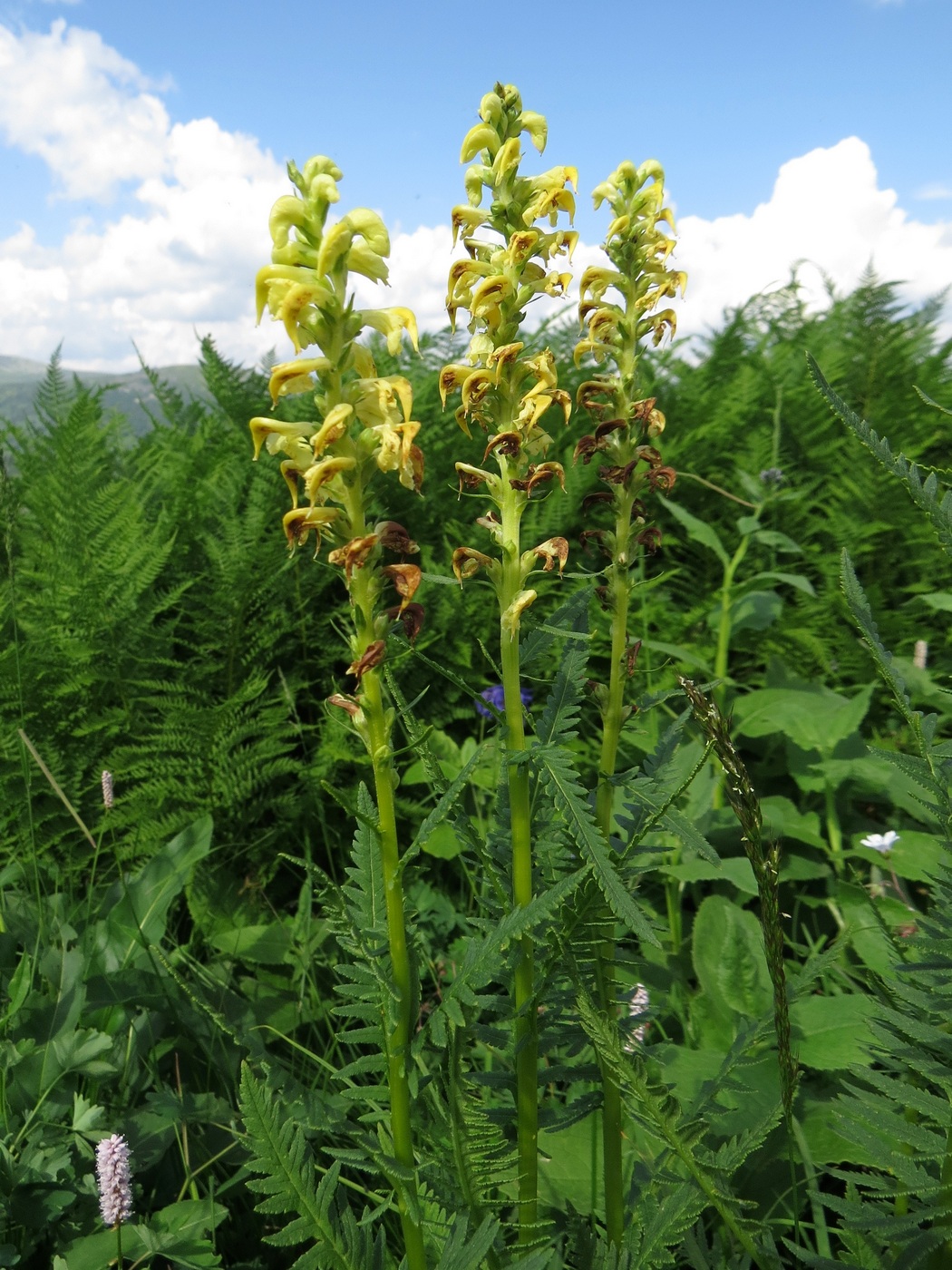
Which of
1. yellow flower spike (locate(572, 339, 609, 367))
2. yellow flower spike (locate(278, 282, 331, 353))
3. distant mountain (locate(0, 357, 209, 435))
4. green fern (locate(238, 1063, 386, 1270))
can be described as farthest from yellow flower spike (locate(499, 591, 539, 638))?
distant mountain (locate(0, 357, 209, 435))

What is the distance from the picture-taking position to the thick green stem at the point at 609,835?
132cm

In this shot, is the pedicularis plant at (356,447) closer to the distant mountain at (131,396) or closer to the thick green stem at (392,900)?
the thick green stem at (392,900)

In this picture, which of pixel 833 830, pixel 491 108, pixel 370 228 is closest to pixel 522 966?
pixel 370 228

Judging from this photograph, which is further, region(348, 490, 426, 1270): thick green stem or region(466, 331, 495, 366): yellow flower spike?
region(466, 331, 495, 366): yellow flower spike

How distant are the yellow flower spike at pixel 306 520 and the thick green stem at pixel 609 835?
599mm

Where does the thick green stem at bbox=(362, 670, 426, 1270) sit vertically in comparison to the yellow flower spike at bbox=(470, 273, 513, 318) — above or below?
below

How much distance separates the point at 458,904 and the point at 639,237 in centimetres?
199

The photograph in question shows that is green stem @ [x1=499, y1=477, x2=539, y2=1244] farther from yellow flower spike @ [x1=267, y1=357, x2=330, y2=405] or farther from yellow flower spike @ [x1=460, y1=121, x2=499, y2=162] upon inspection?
yellow flower spike @ [x1=460, y1=121, x2=499, y2=162]

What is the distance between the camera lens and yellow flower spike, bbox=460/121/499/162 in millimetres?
1291

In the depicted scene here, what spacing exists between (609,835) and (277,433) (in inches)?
32.7

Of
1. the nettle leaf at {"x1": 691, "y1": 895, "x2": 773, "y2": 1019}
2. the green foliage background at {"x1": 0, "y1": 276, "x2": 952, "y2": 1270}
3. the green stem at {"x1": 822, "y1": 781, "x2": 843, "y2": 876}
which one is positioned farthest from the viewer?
the green stem at {"x1": 822, "y1": 781, "x2": 843, "y2": 876}

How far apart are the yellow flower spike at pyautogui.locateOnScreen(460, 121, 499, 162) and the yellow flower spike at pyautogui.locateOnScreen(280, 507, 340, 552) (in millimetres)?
627

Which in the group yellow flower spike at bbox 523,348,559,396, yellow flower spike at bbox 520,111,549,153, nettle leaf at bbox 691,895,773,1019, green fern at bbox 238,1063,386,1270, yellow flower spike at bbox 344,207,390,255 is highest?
yellow flower spike at bbox 520,111,549,153

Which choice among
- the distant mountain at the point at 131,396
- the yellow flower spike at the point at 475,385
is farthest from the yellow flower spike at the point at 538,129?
the distant mountain at the point at 131,396
